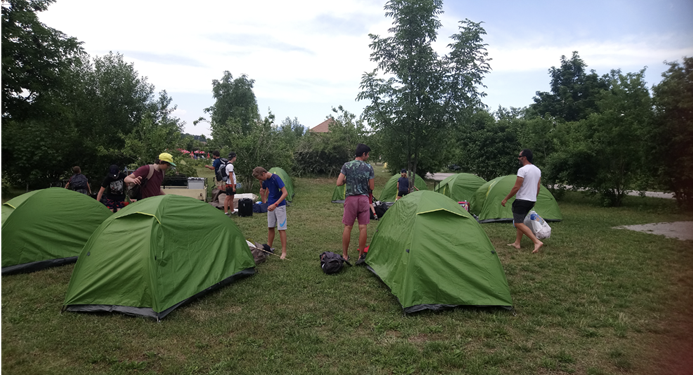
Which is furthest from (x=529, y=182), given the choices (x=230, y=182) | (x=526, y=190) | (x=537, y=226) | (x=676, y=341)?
(x=230, y=182)

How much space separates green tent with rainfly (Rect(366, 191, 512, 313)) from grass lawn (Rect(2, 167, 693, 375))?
0.66 feet

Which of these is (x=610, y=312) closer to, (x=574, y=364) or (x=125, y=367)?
(x=574, y=364)

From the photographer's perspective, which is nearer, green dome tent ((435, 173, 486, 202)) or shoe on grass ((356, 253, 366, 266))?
shoe on grass ((356, 253, 366, 266))

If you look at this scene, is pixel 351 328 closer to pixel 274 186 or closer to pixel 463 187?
pixel 274 186

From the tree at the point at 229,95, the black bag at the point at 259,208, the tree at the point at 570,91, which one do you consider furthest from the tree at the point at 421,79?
the tree at the point at 229,95

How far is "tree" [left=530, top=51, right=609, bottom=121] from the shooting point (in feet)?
111

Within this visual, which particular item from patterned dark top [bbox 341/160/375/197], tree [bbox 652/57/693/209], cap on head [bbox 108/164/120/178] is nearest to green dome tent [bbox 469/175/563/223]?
tree [bbox 652/57/693/209]

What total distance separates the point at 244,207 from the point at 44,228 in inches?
214

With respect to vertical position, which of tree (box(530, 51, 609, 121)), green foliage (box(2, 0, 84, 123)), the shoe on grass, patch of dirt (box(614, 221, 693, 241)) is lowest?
the shoe on grass

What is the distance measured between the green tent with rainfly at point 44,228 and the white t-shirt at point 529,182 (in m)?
8.25

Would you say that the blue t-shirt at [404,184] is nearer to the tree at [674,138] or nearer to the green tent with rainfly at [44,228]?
the tree at [674,138]

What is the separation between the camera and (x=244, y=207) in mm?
11430

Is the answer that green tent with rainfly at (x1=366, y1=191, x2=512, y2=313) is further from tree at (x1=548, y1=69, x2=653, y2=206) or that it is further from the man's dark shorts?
tree at (x1=548, y1=69, x2=653, y2=206)

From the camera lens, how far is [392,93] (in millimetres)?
12008
